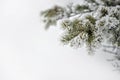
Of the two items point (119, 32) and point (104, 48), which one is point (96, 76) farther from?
point (119, 32)

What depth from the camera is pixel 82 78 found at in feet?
6.07

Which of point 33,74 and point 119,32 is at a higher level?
point 33,74

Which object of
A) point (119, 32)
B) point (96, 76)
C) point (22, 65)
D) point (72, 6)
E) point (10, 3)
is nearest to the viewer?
point (119, 32)

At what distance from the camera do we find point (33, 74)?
6.35 feet

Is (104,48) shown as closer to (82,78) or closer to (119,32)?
(82,78)

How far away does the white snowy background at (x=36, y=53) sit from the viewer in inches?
73.7

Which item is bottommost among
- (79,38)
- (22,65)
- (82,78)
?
(79,38)

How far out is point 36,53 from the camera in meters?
2.02

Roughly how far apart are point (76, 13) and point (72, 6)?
0.15 feet

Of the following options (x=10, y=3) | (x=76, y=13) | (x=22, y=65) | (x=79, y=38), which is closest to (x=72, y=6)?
(x=76, y=13)

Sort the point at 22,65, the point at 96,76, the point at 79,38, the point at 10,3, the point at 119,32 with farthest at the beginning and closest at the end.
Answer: the point at 10,3, the point at 22,65, the point at 96,76, the point at 119,32, the point at 79,38

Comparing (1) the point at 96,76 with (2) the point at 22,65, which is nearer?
(1) the point at 96,76

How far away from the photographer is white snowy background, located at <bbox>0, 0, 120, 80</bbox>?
6.14 ft

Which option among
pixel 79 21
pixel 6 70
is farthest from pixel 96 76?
pixel 79 21
